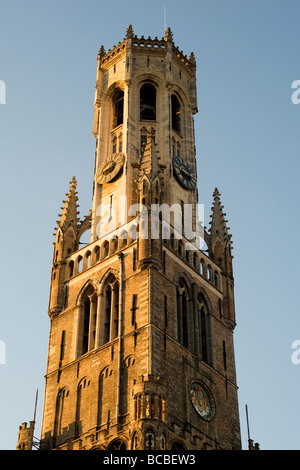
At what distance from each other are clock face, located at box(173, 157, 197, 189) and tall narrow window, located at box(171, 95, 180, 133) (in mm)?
4540

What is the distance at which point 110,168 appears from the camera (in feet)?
218

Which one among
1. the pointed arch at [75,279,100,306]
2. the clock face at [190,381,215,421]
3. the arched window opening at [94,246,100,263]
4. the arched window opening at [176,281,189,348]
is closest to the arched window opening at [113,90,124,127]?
the arched window opening at [94,246,100,263]

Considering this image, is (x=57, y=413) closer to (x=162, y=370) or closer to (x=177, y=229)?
(x=162, y=370)

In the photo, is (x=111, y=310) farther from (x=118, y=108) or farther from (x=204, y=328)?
(x=118, y=108)

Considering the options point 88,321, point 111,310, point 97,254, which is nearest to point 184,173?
point 97,254

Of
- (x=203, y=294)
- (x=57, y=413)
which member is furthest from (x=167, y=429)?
(x=203, y=294)

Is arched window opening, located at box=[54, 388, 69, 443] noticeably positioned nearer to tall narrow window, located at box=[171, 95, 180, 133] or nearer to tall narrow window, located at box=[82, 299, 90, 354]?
tall narrow window, located at box=[82, 299, 90, 354]

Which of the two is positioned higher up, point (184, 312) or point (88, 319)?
point (184, 312)

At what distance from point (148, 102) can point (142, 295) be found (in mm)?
22928

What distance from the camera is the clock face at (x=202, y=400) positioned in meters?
54.1

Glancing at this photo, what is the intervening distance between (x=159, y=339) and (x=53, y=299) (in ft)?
35.9

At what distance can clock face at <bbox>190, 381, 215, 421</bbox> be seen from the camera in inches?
2131

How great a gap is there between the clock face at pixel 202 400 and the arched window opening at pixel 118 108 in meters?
25.1
